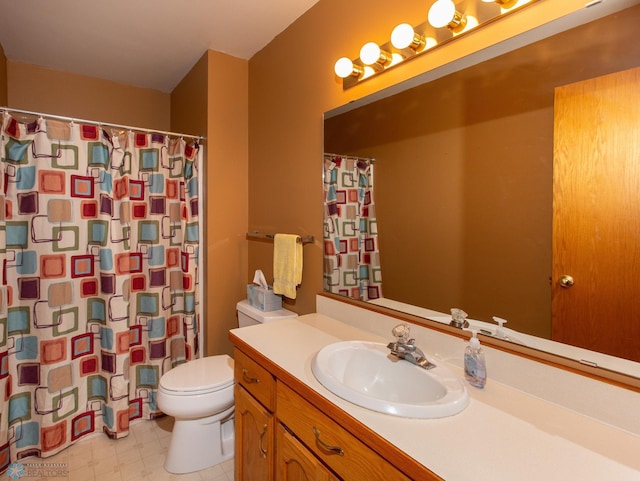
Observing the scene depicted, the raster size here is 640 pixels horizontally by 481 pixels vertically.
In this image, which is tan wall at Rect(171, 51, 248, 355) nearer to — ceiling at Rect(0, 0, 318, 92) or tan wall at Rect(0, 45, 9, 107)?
ceiling at Rect(0, 0, 318, 92)

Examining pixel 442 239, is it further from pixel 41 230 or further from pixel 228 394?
pixel 41 230

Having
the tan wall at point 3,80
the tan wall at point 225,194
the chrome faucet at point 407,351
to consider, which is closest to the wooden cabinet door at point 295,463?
the chrome faucet at point 407,351

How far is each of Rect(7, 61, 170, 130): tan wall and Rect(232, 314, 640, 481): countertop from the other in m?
2.85

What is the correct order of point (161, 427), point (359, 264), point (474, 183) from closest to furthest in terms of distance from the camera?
point (474, 183), point (359, 264), point (161, 427)

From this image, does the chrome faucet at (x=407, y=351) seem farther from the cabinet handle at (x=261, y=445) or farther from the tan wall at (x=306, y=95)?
the tan wall at (x=306, y=95)

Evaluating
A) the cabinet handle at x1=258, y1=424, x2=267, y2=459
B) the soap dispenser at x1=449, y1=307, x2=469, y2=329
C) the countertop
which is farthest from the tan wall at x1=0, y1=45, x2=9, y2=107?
the soap dispenser at x1=449, y1=307, x2=469, y2=329

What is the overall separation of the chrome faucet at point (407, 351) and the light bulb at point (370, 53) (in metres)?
1.08

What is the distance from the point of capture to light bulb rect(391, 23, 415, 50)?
1197mm

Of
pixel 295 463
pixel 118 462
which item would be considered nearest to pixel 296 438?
pixel 295 463

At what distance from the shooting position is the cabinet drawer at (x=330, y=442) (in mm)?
756

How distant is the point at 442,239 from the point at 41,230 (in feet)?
6.66

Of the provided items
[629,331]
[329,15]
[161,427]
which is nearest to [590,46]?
[629,331]

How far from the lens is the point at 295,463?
3.37 feet

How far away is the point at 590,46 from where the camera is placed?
86 cm
